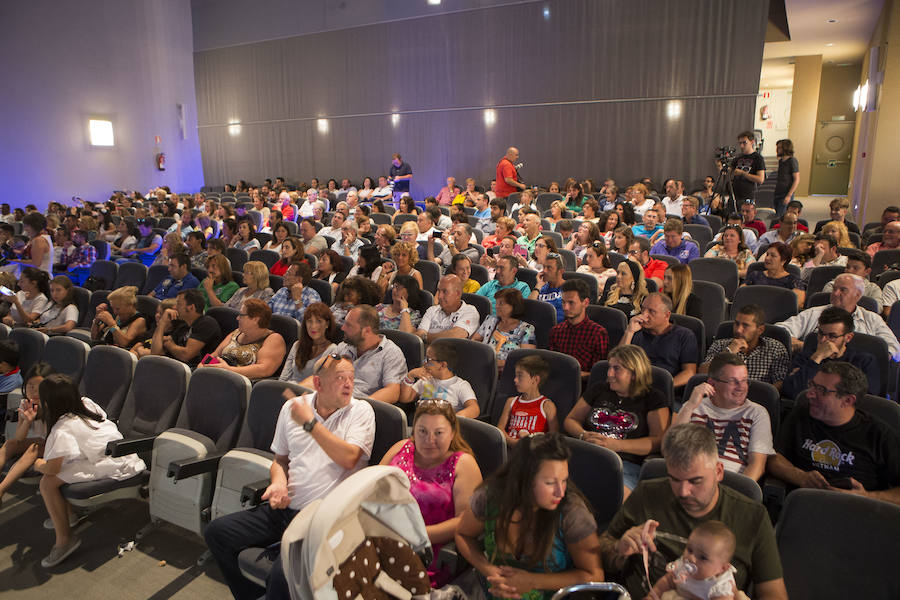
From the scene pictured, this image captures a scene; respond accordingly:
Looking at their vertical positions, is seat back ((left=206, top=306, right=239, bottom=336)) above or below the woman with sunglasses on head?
below

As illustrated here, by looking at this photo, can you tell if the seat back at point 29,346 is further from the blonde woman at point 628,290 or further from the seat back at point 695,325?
the seat back at point 695,325

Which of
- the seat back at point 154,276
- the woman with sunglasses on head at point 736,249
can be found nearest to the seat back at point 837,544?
the woman with sunglasses on head at point 736,249

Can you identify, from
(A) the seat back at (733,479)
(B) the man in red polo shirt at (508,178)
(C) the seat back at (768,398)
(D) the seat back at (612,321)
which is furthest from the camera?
(B) the man in red polo shirt at (508,178)

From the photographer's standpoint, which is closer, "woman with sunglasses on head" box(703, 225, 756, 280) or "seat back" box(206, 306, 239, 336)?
"seat back" box(206, 306, 239, 336)

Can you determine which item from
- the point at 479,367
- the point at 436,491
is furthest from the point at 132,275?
the point at 436,491

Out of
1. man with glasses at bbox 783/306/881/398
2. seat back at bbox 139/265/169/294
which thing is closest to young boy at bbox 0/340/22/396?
seat back at bbox 139/265/169/294

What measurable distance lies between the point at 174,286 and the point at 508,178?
6.38 meters

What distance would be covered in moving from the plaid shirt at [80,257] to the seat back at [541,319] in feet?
20.1

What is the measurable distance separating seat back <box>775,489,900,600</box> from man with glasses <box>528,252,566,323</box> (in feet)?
8.78

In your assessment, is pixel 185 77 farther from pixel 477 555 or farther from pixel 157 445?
pixel 477 555

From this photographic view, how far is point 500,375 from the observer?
149 inches

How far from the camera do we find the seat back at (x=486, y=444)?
2.61m

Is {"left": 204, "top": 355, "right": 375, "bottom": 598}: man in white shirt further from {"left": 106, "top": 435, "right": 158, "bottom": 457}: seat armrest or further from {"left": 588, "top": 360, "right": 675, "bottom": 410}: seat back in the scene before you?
{"left": 588, "top": 360, "right": 675, "bottom": 410}: seat back

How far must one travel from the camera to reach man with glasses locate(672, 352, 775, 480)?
2.67 meters
